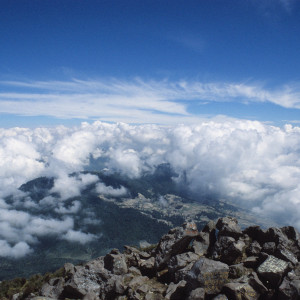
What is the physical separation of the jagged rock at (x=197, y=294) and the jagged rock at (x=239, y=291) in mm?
2147

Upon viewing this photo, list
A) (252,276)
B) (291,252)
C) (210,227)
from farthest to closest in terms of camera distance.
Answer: (210,227) → (291,252) → (252,276)

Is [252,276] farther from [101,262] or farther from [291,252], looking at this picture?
[101,262]

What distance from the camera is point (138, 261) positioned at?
31.7 metres

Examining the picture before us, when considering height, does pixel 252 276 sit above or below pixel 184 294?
above

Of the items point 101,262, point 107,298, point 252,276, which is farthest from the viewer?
point 101,262

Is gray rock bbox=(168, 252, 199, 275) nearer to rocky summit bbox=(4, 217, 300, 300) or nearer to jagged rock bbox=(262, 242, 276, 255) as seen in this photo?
rocky summit bbox=(4, 217, 300, 300)

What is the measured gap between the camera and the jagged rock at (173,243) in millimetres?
28927

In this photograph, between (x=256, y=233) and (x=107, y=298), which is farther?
(x=256, y=233)

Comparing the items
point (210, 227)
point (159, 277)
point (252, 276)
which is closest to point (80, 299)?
point (159, 277)

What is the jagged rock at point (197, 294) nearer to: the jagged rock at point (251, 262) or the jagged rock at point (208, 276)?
the jagged rock at point (208, 276)

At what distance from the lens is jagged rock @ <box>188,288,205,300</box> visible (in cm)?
1805

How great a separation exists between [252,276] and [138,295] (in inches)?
476

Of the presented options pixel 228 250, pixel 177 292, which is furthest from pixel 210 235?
pixel 177 292

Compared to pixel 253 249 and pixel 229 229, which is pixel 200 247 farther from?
pixel 253 249
